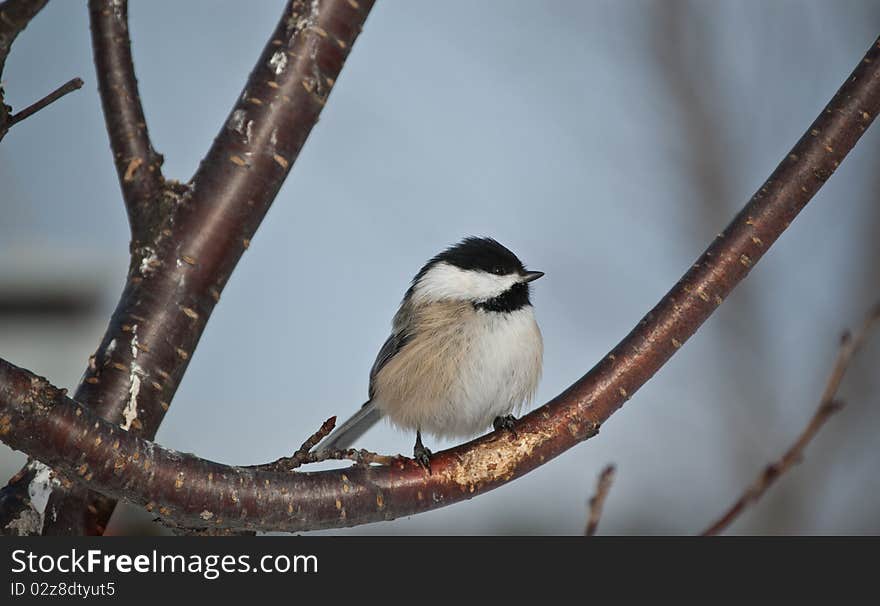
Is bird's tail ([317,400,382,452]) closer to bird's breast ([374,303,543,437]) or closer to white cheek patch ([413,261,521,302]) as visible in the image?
bird's breast ([374,303,543,437])

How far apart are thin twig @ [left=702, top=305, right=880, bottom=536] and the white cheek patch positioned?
95 centimetres

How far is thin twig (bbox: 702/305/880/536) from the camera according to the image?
81cm

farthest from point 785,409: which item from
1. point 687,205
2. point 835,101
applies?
point 835,101

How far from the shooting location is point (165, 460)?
937 mm

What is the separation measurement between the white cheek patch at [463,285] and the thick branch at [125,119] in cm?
66

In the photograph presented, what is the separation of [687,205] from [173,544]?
4.38m

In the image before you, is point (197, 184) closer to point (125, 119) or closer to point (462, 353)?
point (125, 119)

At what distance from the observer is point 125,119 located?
1.37 metres

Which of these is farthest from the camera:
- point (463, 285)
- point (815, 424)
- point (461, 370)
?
point (463, 285)

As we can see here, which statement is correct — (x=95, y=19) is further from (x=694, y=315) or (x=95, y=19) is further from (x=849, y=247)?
(x=849, y=247)

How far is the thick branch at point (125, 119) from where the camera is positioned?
1345 millimetres

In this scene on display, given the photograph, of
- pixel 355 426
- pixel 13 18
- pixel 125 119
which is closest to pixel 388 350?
pixel 355 426

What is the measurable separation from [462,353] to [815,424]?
932mm

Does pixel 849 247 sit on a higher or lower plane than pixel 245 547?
higher
